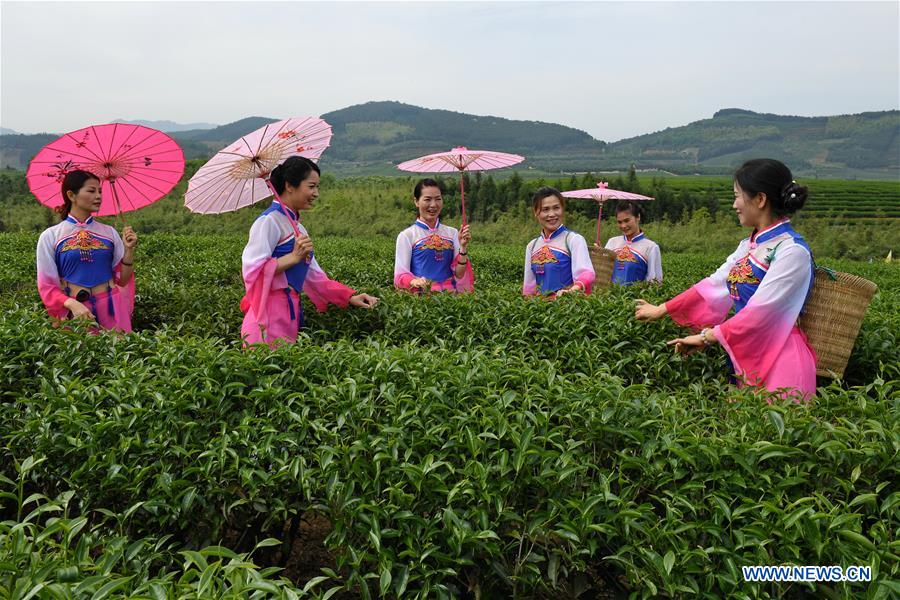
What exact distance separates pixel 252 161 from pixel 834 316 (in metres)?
3.40

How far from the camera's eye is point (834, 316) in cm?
301

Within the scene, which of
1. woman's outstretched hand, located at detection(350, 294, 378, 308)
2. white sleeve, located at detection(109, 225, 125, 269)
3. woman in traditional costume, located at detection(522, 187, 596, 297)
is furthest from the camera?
woman in traditional costume, located at detection(522, 187, 596, 297)

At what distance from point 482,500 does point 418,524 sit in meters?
0.20

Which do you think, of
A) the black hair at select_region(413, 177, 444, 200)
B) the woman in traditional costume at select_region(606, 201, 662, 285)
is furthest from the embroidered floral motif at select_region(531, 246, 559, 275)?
the woman in traditional costume at select_region(606, 201, 662, 285)

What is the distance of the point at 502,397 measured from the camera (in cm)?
234

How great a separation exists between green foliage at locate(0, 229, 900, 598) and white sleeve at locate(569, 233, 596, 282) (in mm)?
2238

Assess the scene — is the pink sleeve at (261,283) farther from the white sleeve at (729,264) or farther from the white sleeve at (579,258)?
the white sleeve at (729,264)

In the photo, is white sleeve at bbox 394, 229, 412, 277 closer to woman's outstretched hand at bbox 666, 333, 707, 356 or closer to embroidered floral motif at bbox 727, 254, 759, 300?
woman's outstretched hand at bbox 666, 333, 707, 356

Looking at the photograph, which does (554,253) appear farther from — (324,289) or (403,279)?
(324,289)

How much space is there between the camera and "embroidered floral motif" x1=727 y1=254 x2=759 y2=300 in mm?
3209

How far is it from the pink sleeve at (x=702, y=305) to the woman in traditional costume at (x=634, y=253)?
9.81ft

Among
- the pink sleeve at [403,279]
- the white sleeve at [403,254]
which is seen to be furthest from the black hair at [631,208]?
the pink sleeve at [403,279]

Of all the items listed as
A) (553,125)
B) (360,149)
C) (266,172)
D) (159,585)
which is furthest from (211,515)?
(553,125)

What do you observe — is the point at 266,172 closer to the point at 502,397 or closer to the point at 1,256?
the point at 502,397
